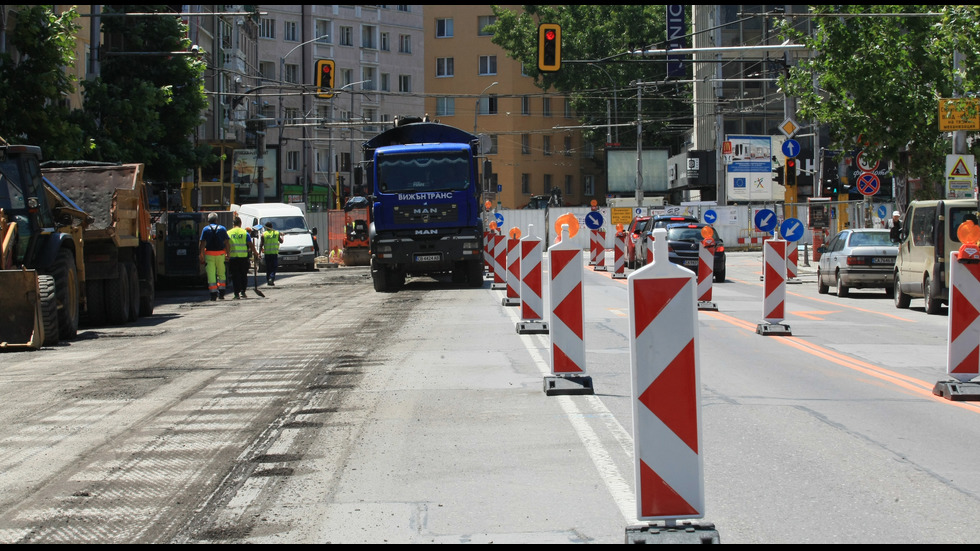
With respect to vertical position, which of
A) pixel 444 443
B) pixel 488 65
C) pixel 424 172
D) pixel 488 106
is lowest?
pixel 444 443

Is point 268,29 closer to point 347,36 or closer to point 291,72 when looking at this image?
point 291,72

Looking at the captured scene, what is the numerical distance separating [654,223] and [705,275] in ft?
41.5

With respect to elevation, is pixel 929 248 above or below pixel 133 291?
above

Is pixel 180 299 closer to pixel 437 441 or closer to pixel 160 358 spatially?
pixel 160 358

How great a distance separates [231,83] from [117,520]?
209 ft

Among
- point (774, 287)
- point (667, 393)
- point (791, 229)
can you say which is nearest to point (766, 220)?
point (791, 229)

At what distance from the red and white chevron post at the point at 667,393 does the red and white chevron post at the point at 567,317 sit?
4.90 meters

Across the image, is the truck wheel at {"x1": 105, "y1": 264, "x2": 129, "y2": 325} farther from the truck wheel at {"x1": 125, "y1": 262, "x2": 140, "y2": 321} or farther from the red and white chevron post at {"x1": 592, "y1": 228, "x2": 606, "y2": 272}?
the red and white chevron post at {"x1": 592, "y1": 228, "x2": 606, "y2": 272}

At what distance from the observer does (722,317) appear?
63.4 ft

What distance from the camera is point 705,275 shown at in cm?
1992

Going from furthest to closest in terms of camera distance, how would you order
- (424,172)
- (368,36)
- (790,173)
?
1. (368,36)
2. (790,173)
3. (424,172)

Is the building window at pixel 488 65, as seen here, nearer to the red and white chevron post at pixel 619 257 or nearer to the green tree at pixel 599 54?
the green tree at pixel 599 54

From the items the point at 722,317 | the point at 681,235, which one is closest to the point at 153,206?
the point at 681,235

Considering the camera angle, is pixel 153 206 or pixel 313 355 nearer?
pixel 313 355
